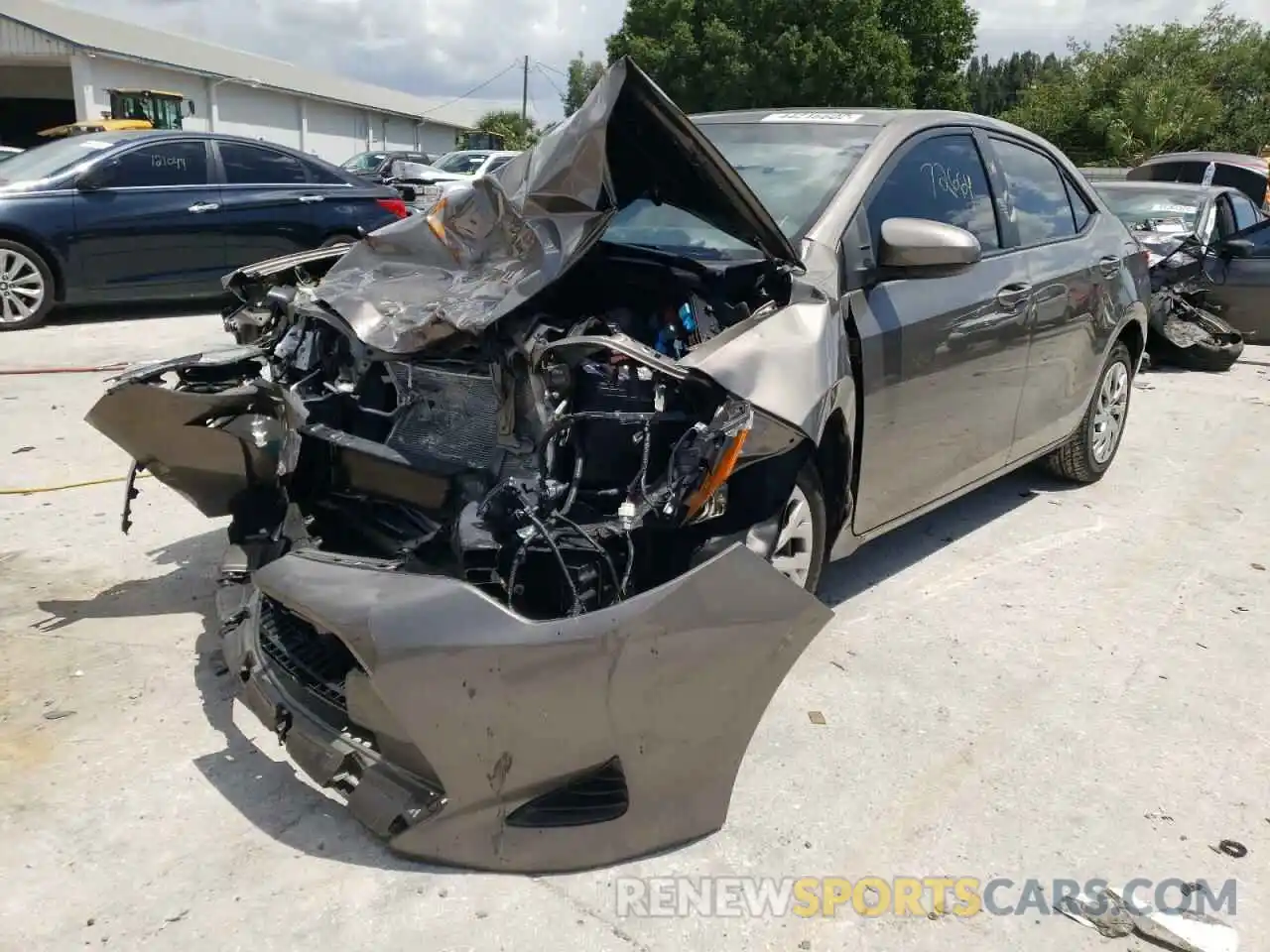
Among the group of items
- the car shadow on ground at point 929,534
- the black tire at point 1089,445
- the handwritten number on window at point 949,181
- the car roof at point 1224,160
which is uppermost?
the car roof at point 1224,160

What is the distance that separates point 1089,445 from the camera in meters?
5.43

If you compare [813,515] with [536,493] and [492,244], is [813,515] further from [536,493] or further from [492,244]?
[492,244]

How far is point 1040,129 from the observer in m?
34.4

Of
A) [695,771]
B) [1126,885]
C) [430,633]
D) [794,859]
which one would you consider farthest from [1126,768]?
[430,633]

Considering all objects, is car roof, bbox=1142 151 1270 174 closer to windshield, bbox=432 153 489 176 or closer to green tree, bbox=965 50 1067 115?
windshield, bbox=432 153 489 176

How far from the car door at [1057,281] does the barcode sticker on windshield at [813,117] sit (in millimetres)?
809

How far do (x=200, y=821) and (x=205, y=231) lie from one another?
7.41 metres

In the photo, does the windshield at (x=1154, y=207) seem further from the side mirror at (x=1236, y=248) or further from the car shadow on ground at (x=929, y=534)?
the car shadow on ground at (x=929, y=534)

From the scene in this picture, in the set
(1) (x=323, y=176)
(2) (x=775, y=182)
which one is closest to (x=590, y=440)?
(2) (x=775, y=182)

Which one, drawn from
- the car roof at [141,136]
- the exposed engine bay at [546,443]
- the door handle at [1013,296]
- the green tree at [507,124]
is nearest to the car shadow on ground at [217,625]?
the exposed engine bay at [546,443]

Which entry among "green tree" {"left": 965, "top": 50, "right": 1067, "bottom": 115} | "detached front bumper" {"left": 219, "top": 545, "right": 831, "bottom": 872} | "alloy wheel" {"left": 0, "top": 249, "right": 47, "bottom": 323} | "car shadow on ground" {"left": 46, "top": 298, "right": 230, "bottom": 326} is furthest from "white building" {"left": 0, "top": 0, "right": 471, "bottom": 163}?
"green tree" {"left": 965, "top": 50, "right": 1067, "bottom": 115}

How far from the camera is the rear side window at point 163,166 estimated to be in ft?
27.9

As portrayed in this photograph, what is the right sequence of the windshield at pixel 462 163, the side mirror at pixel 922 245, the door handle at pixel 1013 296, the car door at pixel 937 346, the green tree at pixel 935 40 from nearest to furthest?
the side mirror at pixel 922 245 < the car door at pixel 937 346 < the door handle at pixel 1013 296 < the windshield at pixel 462 163 < the green tree at pixel 935 40

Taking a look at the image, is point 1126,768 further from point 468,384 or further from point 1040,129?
point 1040,129
